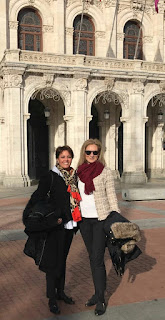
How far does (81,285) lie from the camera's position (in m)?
5.46

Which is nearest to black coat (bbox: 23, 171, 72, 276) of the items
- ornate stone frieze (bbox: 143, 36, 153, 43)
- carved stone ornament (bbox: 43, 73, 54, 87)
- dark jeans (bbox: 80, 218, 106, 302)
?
dark jeans (bbox: 80, 218, 106, 302)

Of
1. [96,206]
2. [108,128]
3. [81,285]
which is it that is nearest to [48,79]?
[108,128]

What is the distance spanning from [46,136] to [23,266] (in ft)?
67.0

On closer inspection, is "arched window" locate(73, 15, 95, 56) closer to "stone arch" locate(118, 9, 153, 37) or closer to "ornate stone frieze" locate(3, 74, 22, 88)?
"stone arch" locate(118, 9, 153, 37)

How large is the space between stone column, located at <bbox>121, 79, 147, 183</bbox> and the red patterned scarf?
62.1 feet

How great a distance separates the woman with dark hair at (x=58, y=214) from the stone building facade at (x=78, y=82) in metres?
16.4

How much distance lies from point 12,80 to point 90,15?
895 centimetres

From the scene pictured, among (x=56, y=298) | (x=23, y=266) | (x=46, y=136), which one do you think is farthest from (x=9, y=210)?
(x=46, y=136)

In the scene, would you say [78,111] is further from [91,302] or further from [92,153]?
[91,302]

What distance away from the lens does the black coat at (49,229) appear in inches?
169

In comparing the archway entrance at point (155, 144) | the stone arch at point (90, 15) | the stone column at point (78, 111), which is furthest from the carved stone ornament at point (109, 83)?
the archway entrance at point (155, 144)

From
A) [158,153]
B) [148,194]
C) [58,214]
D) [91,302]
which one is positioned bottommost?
[91,302]

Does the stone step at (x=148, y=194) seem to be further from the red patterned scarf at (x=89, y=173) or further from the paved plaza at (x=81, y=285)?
the red patterned scarf at (x=89, y=173)

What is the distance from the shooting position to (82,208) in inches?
176
